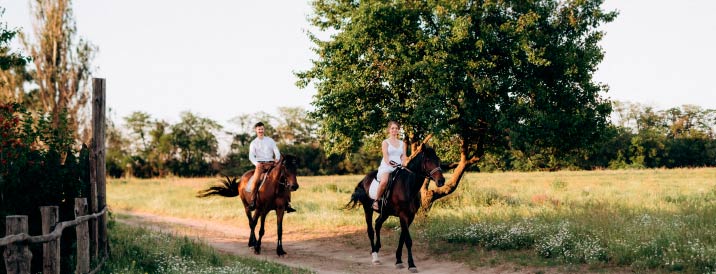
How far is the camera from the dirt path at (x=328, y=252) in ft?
40.5

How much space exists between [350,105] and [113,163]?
61465 mm

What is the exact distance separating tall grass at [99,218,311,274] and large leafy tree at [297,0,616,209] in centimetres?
574

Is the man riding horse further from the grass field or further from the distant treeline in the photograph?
the distant treeline

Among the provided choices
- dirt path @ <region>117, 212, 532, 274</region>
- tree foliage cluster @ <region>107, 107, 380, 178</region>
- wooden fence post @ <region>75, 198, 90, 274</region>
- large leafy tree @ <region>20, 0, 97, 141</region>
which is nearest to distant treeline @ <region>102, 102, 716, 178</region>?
tree foliage cluster @ <region>107, 107, 380, 178</region>

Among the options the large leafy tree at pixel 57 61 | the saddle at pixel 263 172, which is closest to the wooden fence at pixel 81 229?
the saddle at pixel 263 172

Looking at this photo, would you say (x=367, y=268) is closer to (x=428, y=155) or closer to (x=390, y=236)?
(x=428, y=155)

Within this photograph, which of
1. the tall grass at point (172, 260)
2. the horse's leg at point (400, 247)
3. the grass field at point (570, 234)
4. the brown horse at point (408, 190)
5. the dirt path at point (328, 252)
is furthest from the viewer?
the horse's leg at point (400, 247)

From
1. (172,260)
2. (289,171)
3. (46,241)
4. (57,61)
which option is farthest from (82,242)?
(57,61)

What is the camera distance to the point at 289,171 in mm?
13641

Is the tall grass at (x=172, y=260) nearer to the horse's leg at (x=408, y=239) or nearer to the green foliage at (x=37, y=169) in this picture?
the green foliage at (x=37, y=169)

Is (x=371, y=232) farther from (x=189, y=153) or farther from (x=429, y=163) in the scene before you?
(x=189, y=153)

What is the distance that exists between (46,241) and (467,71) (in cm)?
1147

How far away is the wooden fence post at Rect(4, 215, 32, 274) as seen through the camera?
252 inches

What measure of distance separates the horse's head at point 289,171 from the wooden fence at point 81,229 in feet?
14.1
